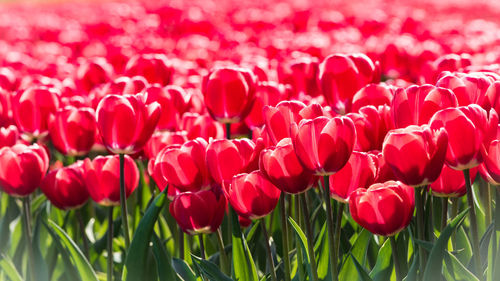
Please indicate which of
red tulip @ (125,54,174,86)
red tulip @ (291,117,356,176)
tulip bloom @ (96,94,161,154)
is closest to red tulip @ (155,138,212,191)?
tulip bloom @ (96,94,161,154)

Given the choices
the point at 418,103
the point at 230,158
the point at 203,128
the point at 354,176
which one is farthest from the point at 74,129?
the point at 418,103

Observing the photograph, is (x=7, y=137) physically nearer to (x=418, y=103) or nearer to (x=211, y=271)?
Answer: (x=211, y=271)

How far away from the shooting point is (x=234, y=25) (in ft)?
22.2

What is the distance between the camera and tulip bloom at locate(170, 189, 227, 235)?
5.97ft

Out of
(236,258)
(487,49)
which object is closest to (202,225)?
(236,258)

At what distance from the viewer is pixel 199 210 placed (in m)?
1.82

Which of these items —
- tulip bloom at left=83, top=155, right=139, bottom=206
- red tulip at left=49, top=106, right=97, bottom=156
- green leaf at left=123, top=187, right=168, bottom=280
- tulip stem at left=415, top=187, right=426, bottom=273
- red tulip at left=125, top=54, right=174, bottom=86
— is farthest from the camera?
red tulip at left=125, top=54, right=174, bottom=86

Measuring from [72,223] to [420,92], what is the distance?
5.07 ft

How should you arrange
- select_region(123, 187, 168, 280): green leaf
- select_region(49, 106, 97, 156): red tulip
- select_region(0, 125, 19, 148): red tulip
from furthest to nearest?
select_region(0, 125, 19, 148): red tulip, select_region(49, 106, 97, 156): red tulip, select_region(123, 187, 168, 280): green leaf

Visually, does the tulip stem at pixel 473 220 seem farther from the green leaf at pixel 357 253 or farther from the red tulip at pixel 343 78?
the red tulip at pixel 343 78

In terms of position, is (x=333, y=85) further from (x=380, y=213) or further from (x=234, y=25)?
(x=234, y=25)

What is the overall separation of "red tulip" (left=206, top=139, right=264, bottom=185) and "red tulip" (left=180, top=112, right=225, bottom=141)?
576 mm

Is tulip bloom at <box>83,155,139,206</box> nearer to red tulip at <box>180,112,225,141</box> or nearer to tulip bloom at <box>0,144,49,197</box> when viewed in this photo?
tulip bloom at <box>0,144,49,197</box>

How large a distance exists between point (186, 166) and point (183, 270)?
301 mm
